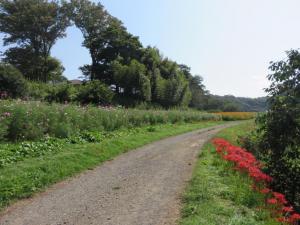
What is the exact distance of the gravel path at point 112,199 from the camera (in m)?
7.16

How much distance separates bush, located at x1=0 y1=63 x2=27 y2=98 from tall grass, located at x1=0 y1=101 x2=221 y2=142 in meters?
9.37

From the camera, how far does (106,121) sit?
21188 mm

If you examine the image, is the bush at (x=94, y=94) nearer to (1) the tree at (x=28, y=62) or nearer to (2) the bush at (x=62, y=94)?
(2) the bush at (x=62, y=94)

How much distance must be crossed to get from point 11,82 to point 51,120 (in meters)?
14.5

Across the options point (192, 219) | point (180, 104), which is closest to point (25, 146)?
point (192, 219)

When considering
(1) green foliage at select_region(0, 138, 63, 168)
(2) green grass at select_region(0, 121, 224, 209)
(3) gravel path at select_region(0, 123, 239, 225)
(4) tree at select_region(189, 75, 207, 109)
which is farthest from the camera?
(4) tree at select_region(189, 75, 207, 109)

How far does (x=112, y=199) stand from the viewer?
8.44 meters

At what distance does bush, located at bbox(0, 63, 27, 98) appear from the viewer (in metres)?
28.9

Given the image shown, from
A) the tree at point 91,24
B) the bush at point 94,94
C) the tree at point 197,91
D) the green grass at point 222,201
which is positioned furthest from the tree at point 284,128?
the tree at point 197,91

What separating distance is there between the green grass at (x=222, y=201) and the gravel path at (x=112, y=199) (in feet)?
1.02

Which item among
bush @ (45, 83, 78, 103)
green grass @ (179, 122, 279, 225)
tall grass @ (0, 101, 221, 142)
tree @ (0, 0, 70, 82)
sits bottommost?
green grass @ (179, 122, 279, 225)

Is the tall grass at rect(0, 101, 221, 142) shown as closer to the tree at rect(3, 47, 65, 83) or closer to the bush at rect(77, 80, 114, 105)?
the bush at rect(77, 80, 114, 105)

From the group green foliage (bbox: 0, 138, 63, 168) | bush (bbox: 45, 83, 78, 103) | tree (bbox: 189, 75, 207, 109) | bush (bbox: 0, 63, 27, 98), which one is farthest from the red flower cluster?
tree (bbox: 189, 75, 207, 109)

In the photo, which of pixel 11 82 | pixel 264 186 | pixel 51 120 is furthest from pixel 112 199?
pixel 11 82
